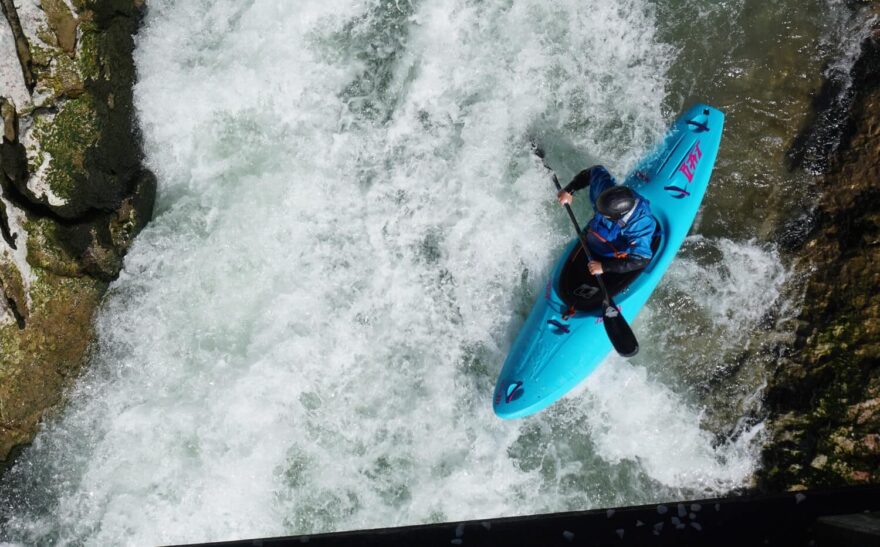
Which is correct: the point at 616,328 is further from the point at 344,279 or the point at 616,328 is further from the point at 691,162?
the point at 344,279

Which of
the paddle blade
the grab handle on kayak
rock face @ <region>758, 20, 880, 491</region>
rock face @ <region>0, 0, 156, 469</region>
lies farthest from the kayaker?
rock face @ <region>0, 0, 156, 469</region>

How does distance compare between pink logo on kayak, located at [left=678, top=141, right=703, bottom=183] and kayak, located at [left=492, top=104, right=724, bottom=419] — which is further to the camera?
pink logo on kayak, located at [left=678, top=141, right=703, bottom=183]

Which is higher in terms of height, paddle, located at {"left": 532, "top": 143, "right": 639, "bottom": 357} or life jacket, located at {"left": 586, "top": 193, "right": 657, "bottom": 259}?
life jacket, located at {"left": 586, "top": 193, "right": 657, "bottom": 259}

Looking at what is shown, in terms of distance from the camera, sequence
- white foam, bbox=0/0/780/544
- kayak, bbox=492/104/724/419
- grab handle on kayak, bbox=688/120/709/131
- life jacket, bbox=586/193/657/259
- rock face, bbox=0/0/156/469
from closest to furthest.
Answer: life jacket, bbox=586/193/657/259
rock face, bbox=0/0/156/469
kayak, bbox=492/104/724/419
white foam, bbox=0/0/780/544
grab handle on kayak, bbox=688/120/709/131

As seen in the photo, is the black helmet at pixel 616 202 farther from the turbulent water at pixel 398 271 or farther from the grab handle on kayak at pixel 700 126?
the grab handle on kayak at pixel 700 126

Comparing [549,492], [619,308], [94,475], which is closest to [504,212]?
[619,308]

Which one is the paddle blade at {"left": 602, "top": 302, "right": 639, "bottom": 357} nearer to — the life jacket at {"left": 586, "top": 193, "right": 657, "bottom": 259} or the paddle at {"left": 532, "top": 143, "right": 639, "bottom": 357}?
the paddle at {"left": 532, "top": 143, "right": 639, "bottom": 357}
